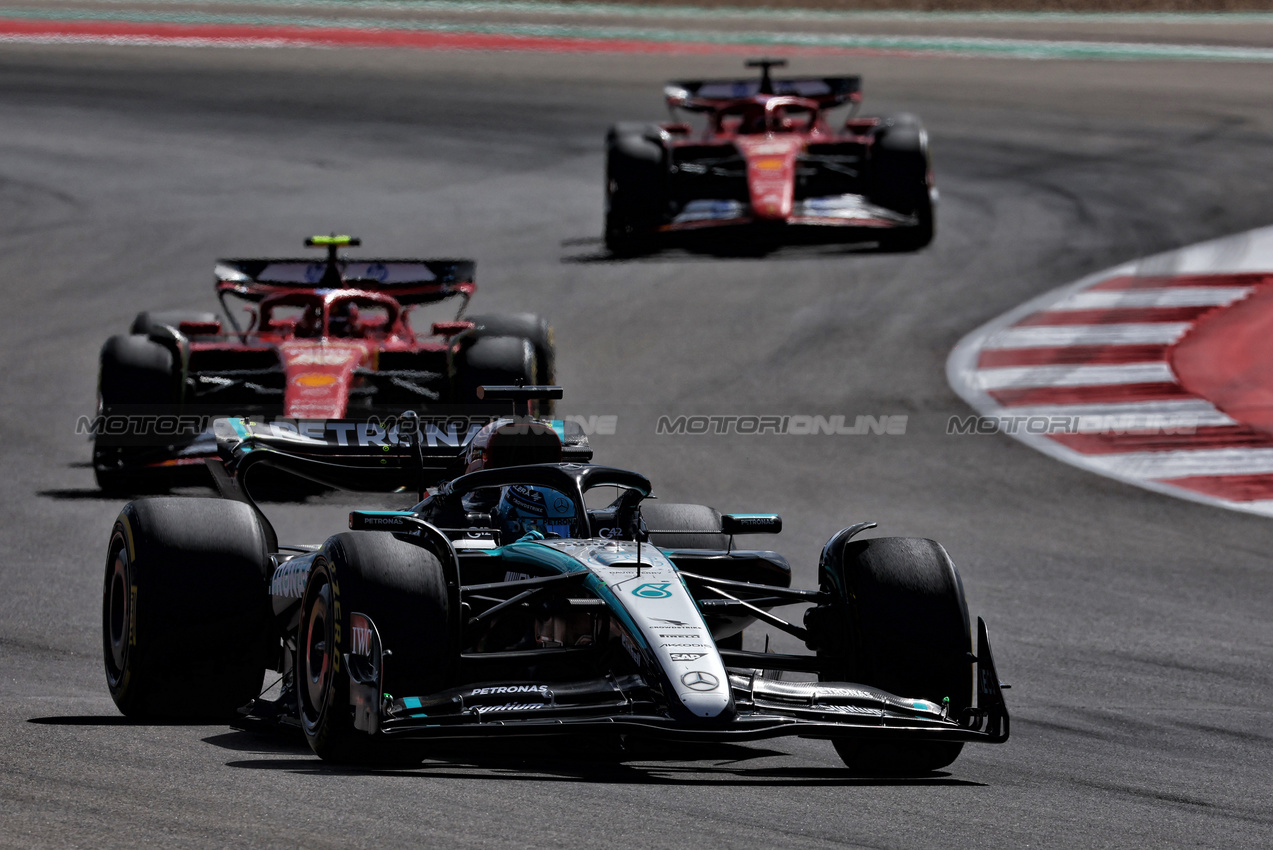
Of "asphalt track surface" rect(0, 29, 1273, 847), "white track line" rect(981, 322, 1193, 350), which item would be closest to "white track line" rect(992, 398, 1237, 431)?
"asphalt track surface" rect(0, 29, 1273, 847)

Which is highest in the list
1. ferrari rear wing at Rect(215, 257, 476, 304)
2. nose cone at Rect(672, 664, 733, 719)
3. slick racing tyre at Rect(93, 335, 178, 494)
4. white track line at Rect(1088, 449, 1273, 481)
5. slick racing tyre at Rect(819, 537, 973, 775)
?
nose cone at Rect(672, 664, 733, 719)

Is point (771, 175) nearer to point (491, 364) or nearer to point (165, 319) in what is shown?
point (491, 364)

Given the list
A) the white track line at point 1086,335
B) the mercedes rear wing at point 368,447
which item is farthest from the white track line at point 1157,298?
the mercedes rear wing at point 368,447

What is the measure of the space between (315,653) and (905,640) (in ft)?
7.28

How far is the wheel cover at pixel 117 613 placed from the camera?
834 centimetres

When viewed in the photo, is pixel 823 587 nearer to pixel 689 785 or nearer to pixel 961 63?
pixel 689 785

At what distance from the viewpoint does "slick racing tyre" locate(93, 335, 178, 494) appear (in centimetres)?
1401

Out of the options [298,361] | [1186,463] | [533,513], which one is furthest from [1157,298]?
[533,513]

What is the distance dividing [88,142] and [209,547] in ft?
62.6

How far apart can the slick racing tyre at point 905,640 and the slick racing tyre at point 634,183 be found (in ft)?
42.2

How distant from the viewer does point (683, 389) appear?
17094mm

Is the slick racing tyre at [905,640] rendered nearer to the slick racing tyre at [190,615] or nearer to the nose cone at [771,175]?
the slick racing tyre at [190,615]

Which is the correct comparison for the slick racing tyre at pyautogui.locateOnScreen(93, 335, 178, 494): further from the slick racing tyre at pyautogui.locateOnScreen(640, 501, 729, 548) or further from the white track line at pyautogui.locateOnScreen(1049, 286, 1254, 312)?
the white track line at pyautogui.locateOnScreen(1049, 286, 1254, 312)

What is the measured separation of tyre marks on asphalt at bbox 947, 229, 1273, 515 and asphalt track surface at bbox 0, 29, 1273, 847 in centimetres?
41
